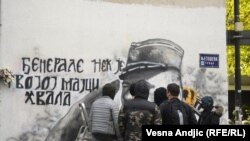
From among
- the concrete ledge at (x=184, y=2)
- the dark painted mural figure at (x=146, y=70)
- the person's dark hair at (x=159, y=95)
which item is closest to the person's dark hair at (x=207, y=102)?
the dark painted mural figure at (x=146, y=70)

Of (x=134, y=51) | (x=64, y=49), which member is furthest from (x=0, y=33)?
(x=134, y=51)

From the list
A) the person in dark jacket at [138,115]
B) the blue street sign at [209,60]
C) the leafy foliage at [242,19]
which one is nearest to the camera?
the person in dark jacket at [138,115]

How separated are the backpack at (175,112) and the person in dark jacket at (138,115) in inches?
27.8

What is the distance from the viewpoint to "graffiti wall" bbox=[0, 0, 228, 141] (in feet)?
32.0

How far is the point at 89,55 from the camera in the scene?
10.2 m

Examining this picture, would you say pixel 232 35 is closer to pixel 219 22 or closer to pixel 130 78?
pixel 219 22

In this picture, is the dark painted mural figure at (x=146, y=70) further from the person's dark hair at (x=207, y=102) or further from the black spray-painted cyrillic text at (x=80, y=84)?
the person's dark hair at (x=207, y=102)

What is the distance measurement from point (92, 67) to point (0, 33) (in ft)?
5.89

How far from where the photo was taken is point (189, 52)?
36.0 ft

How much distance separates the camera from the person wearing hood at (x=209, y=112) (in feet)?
35.5

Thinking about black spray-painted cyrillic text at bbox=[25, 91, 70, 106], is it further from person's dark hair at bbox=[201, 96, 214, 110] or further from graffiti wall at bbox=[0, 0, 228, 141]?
person's dark hair at bbox=[201, 96, 214, 110]

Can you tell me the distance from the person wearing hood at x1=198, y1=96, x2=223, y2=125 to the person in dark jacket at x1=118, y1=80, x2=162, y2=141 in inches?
109

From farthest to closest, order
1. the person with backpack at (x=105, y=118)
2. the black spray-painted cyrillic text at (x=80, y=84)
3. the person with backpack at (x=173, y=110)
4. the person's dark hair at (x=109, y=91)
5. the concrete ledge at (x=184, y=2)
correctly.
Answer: the concrete ledge at (x=184, y=2)
the black spray-painted cyrillic text at (x=80, y=84)
the person's dark hair at (x=109, y=91)
the person with backpack at (x=105, y=118)
the person with backpack at (x=173, y=110)

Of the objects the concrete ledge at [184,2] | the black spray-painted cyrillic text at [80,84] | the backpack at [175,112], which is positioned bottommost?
the backpack at [175,112]
